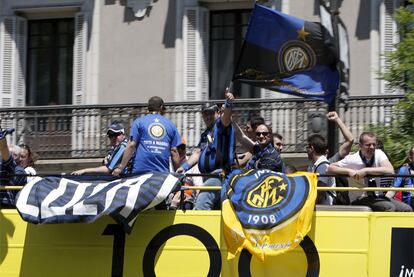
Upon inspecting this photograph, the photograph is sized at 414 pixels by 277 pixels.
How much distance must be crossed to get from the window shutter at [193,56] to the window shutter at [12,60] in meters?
3.53

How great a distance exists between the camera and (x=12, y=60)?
20.5 m

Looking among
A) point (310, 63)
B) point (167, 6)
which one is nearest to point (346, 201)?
point (310, 63)

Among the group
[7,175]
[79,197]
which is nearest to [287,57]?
[79,197]

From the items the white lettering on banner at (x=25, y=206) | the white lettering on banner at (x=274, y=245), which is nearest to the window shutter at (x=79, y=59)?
the white lettering on banner at (x=25, y=206)

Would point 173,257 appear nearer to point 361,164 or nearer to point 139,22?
point 361,164

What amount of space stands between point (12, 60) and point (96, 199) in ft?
39.1

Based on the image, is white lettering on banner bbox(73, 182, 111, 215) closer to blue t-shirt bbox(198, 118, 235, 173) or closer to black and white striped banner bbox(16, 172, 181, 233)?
black and white striped banner bbox(16, 172, 181, 233)

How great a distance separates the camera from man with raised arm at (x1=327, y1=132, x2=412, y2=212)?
9.10m

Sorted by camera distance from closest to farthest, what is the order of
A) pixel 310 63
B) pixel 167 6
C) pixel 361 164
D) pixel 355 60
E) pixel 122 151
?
pixel 361 164 → pixel 122 151 → pixel 310 63 → pixel 355 60 → pixel 167 6

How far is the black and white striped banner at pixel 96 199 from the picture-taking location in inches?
357

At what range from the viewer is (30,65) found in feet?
68.8

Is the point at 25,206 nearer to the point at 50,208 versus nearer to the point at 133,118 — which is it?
the point at 50,208

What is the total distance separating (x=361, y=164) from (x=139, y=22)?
10.3m

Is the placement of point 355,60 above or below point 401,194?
above
